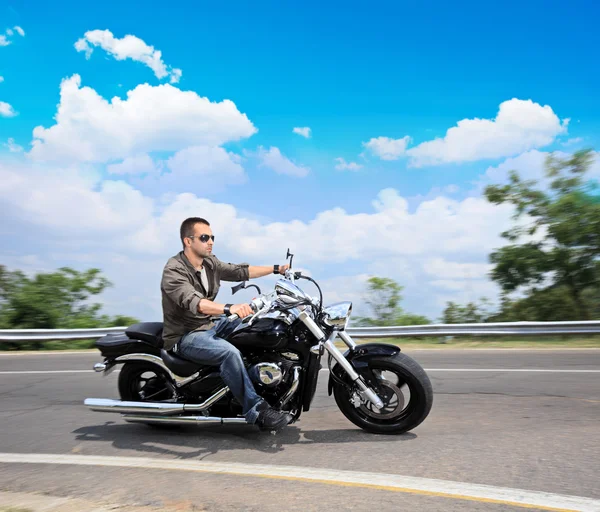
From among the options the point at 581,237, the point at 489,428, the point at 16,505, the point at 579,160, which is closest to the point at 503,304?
the point at 581,237

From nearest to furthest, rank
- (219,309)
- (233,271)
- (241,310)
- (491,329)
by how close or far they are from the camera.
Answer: (241,310) → (219,309) → (233,271) → (491,329)

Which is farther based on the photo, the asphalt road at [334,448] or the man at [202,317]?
the man at [202,317]

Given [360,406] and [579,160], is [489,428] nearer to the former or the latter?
[360,406]

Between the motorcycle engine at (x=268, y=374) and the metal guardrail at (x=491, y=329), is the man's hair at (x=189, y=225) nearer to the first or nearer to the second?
the motorcycle engine at (x=268, y=374)

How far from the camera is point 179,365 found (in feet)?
16.4

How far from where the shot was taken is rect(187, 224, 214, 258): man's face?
199 inches

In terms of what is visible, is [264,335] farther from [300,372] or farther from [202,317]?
[202,317]

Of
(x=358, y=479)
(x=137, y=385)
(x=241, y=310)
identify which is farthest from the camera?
(x=137, y=385)

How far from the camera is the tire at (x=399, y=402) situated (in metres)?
4.66

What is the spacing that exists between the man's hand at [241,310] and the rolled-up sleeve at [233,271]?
1.12m

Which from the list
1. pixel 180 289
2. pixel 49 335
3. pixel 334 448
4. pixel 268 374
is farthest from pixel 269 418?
pixel 49 335

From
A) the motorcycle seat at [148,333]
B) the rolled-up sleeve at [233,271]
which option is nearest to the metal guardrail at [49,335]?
the motorcycle seat at [148,333]

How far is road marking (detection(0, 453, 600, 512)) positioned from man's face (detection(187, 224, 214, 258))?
177 cm

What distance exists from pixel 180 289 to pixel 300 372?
1228 mm
